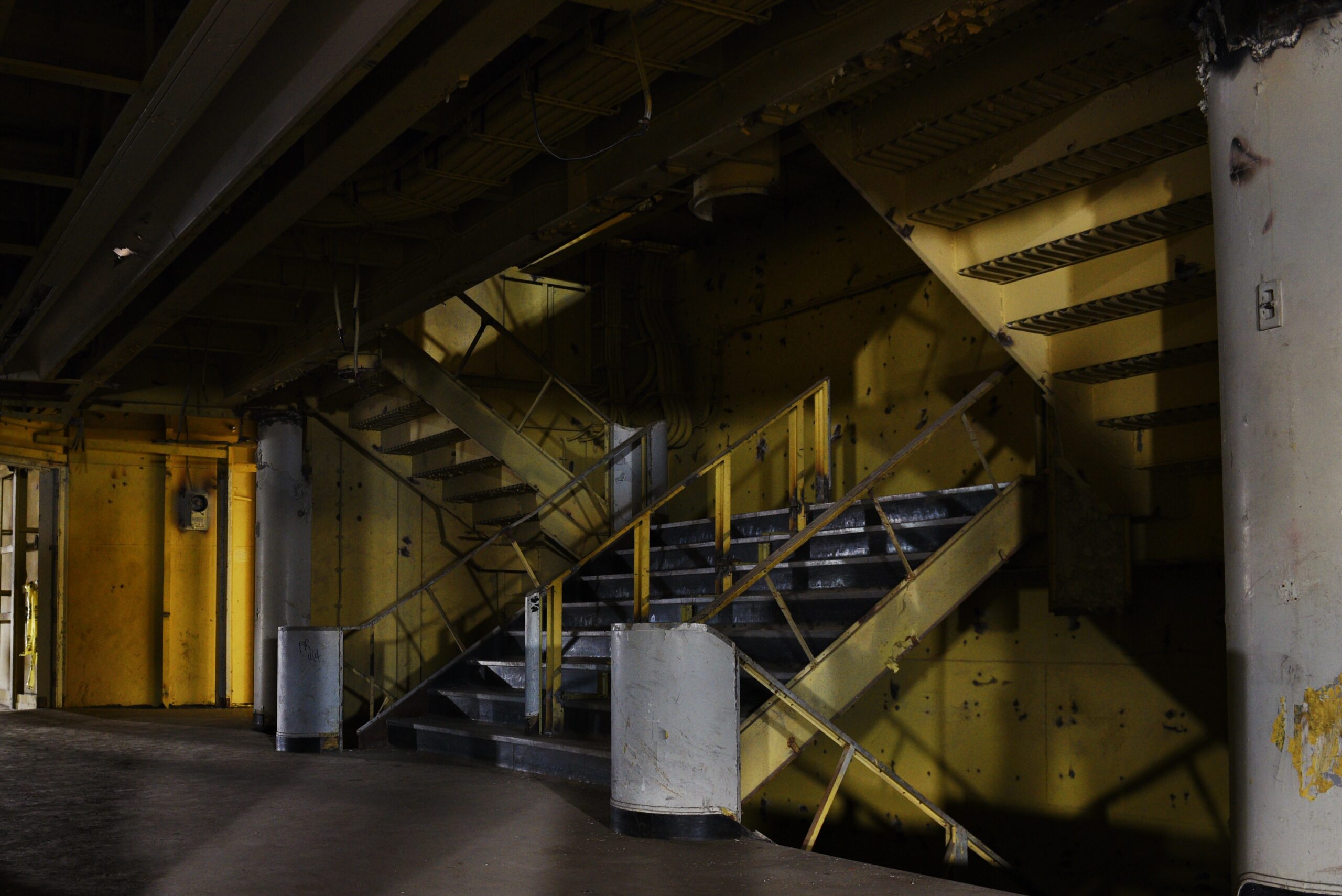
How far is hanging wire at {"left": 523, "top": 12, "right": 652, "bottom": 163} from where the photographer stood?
164 inches

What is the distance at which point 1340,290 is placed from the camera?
10.6ft

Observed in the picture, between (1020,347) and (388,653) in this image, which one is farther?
(388,653)

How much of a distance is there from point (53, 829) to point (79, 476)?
795 centimetres

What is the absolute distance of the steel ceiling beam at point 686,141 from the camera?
407 cm

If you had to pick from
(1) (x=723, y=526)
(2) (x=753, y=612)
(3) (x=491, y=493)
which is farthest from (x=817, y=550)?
(3) (x=491, y=493)

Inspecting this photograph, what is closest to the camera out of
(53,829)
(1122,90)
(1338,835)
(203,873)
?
(1338,835)

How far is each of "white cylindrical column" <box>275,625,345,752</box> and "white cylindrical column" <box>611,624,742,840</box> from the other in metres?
3.64

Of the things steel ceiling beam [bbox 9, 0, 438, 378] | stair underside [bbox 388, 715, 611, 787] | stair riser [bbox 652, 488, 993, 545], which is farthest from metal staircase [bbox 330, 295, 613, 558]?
steel ceiling beam [bbox 9, 0, 438, 378]

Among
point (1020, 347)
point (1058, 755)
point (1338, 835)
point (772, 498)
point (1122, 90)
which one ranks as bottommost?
point (1058, 755)

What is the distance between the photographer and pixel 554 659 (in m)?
6.92

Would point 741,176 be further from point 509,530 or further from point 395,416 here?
point 395,416

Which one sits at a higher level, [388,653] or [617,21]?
[617,21]

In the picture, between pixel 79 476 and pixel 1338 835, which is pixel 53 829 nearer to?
pixel 1338 835

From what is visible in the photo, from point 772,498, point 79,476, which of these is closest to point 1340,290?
point 772,498
